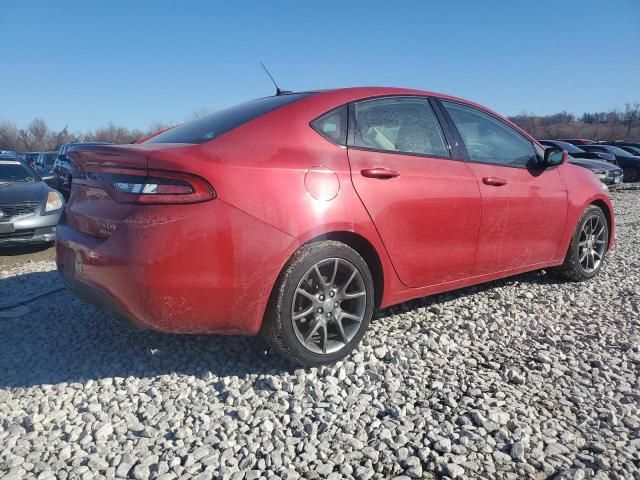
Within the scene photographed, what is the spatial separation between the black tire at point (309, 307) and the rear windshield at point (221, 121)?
32.7 inches

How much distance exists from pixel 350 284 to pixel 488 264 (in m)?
1.31

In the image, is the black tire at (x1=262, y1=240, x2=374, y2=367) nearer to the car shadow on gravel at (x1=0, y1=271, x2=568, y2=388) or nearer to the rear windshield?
the car shadow on gravel at (x1=0, y1=271, x2=568, y2=388)

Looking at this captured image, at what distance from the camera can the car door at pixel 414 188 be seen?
2.94m

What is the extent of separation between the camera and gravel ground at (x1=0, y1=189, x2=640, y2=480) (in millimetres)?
2061

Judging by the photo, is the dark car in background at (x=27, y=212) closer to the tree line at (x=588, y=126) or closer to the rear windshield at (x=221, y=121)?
the rear windshield at (x=221, y=121)

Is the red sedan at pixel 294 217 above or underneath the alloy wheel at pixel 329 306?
above

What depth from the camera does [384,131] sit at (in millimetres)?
3146

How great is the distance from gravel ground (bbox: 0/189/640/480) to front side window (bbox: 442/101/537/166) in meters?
1.17

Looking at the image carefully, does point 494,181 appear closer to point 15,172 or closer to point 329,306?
point 329,306

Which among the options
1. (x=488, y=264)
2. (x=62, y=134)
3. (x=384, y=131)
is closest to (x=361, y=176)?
(x=384, y=131)

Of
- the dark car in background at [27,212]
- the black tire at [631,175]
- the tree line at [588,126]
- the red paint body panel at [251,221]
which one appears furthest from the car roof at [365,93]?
the tree line at [588,126]

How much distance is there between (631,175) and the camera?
20.9 meters

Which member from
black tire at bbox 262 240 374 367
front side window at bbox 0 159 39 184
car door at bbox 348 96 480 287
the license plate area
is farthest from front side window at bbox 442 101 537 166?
front side window at bbox 0 159 39 184

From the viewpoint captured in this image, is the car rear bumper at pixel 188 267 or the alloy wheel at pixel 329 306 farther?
the alloy wheel at pixel 329 306
